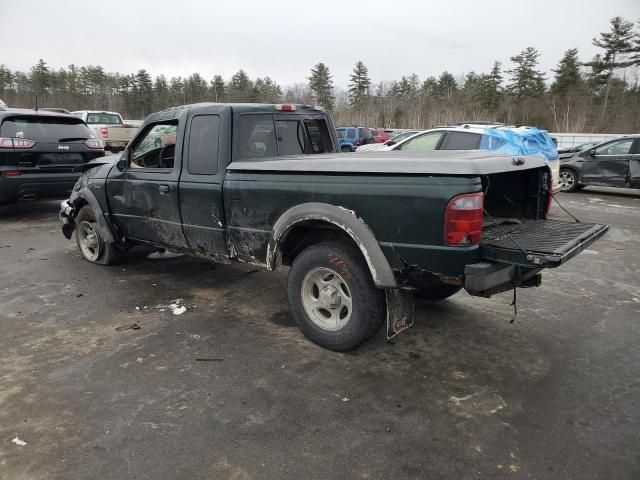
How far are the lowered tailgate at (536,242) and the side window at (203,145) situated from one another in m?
2.43

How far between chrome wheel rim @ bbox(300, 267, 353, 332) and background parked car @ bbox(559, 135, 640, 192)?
31.5ft

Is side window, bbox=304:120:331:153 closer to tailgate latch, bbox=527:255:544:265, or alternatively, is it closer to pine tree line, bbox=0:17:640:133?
A: tailgate latch, bbox=527:255:544:265

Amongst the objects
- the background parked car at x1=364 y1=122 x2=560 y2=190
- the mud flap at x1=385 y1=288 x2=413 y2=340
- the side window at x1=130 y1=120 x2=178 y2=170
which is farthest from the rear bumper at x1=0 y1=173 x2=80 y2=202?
the mud flap at x1=385 y1=288 x2=413 y2=340

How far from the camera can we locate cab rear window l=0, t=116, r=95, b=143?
7918mm

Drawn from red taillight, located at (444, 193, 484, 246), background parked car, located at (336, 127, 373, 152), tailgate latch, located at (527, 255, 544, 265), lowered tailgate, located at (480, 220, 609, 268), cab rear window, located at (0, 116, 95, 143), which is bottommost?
tailgate latch, located at (527, 255, 544, 265)

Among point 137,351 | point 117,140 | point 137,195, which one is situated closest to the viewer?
point 137,351

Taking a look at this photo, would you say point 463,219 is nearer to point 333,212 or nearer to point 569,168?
point 333,212

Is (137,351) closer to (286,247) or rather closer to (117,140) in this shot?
(286,247)

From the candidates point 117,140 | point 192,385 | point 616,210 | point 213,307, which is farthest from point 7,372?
point 117,140

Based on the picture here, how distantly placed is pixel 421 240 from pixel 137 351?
2.33 m

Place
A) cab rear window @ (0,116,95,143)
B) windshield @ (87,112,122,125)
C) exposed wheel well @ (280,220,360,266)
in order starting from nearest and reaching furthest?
exposed wheel well @ (280,220,360,266) → cab rear window @ (0,116,95,143) → windshield @ (87,112,122,125)

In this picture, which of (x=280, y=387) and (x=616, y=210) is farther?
(x=616, y=210)

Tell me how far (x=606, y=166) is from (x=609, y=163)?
0.33 feet

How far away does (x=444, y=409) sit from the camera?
2.98 metres
